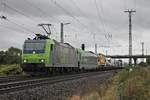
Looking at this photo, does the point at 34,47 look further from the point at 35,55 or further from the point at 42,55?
the point at 42,55

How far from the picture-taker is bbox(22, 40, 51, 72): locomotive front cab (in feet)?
105

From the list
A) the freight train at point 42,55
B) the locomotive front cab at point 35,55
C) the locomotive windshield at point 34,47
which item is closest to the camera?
the locomotive front cab at point 35,55

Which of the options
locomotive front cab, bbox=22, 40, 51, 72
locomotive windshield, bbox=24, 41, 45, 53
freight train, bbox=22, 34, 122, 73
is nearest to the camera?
locomotive front cab, bbox=22, 40, 51, 72

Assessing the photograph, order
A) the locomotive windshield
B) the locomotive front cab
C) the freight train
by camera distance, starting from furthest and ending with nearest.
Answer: the locomotive windshield
the freight train
the locomotive front cab

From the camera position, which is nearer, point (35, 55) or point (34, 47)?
point (35, 55)

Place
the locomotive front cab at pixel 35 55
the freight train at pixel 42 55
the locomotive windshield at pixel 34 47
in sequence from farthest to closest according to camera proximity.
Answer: the locomotive windshield at pixel 34 47
the freight train at pixel 42 55
the locomotive front cab at pixel 35 55

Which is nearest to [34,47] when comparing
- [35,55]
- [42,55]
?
[35,55]

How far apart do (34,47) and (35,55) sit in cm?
95

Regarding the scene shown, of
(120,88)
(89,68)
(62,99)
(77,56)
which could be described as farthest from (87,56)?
(120,88)

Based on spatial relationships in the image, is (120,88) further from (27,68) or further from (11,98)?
(27,68)

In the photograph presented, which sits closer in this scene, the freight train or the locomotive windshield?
the freight train

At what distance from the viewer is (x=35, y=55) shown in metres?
32.6

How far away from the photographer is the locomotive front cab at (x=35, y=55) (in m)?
31.9

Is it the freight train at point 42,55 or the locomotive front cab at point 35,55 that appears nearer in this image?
the locomotive front cab at point 35,55
